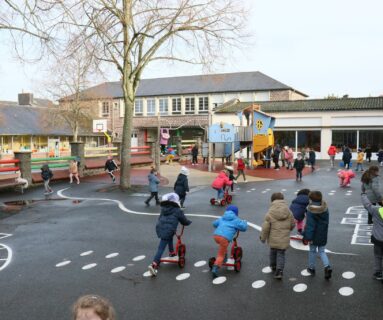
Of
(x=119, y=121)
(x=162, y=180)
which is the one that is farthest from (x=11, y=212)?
(x=119, y=121)

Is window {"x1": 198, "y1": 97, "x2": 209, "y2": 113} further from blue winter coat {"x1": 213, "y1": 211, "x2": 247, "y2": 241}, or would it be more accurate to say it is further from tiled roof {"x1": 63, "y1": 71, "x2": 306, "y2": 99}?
blue winter coat {"x1": 213, "y1": 211, "x2": 247, "y2": 241}

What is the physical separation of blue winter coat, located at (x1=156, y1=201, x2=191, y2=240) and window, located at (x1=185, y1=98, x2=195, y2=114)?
43.4 metres

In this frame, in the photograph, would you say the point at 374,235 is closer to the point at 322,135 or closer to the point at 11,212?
the point at 11,212

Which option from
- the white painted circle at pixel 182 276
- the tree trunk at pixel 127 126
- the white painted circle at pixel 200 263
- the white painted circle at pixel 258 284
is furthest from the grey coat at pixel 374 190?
the tree trunk at pixel 127 126

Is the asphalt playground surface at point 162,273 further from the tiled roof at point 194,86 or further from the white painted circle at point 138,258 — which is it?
the tiled roof at point 194,86

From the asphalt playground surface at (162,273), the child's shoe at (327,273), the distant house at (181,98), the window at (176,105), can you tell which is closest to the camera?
the asphalt playground surface at (162,273)

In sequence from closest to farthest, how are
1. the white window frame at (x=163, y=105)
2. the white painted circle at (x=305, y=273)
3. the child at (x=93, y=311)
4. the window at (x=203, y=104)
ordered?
the child at (x=93, y=311), the white painted circle at (x=305, y=273), the window at (x=203, y=104), the white window frame at (x=163, y=105)

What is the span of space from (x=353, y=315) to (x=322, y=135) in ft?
109

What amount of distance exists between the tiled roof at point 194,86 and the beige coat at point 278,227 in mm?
38526

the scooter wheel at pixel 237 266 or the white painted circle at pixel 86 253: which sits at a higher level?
the scooter wheel at pixel 237 266

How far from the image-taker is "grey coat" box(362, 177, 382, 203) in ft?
34.2

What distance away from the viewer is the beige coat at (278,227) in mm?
7391

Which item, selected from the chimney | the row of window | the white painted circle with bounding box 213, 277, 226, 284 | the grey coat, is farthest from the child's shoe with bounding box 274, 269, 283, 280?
the chimney

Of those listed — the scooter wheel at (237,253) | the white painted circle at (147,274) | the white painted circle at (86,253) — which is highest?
the scooter wheel at (237,253)
